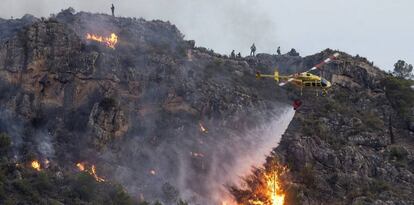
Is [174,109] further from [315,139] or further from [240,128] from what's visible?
[315,139]

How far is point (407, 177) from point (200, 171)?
33.8m

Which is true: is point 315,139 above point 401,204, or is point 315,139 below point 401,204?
above

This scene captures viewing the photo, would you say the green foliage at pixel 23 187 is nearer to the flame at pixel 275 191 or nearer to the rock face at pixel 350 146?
the flame at pixel 275 191

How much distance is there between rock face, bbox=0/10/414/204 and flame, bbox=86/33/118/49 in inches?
110

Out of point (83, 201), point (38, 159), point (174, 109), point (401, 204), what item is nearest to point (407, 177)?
point (401, 204)

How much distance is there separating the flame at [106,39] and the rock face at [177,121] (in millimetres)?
2786

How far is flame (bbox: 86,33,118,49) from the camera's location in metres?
132

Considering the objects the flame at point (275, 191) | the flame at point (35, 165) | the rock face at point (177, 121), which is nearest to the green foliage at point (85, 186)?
the rock face at point (177, 121)

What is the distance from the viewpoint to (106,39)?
136 m

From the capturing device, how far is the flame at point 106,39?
433ft

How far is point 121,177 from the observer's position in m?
101

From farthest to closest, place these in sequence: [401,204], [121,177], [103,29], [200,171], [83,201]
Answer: [103,29] < [200,171] < [121,177] < [401,204] < [83,201]

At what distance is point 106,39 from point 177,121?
3028cm

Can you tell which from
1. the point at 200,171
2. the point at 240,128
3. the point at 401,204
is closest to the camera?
the point at 401,204
